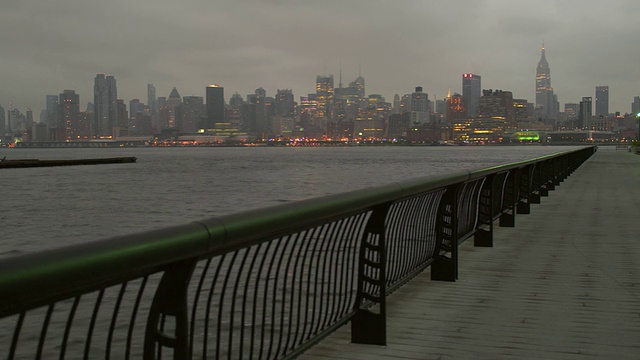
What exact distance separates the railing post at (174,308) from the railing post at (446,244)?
531cm

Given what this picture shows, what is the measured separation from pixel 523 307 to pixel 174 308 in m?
4.62

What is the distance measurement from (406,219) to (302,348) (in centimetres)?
277

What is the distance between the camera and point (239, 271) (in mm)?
3576

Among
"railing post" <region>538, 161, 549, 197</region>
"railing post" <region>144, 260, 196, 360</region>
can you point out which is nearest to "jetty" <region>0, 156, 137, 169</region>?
"railing post" <region>538, 161, 549, 197</region>

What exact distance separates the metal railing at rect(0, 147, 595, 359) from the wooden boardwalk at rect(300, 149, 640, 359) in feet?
0.79

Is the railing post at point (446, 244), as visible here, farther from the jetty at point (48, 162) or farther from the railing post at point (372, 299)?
the jetty at point (48, 162)

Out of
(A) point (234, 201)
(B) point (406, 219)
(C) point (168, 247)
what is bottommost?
(A) point (234, 201)

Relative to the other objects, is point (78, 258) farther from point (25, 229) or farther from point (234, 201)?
point (234, 201)

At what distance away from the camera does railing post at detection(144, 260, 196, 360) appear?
2.69 metres

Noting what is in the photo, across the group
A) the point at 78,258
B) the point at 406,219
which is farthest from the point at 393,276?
the point at 78,258

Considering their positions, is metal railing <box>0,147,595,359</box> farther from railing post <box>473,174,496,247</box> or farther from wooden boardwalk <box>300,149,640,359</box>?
wooden boardwalk <box>300,149,640,359</box>

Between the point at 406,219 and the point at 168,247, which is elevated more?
the point at 168,247

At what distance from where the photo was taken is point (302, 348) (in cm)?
452

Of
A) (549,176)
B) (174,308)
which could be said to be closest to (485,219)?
(174,308)
